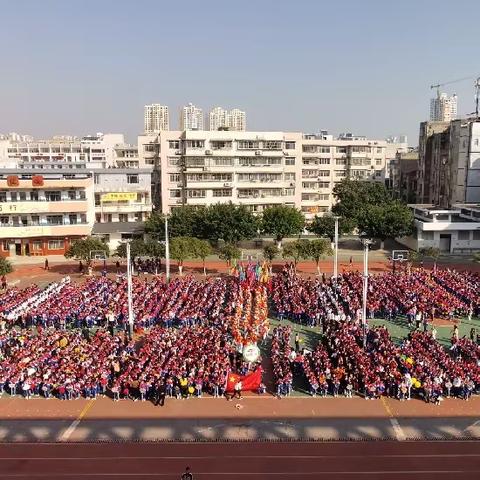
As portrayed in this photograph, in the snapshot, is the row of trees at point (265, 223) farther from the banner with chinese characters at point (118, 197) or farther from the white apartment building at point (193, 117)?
the white apartment building at point (193, 117)

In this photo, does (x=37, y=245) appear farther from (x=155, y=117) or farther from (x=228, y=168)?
(x=155, y=117)

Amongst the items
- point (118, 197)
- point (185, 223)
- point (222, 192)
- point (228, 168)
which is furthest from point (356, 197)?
point (118, 197)

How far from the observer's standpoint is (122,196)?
179 feet

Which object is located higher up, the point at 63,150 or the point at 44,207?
the point at 63,150

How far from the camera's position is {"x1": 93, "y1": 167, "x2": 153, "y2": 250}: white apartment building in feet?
178

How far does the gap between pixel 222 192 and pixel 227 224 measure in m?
13.0

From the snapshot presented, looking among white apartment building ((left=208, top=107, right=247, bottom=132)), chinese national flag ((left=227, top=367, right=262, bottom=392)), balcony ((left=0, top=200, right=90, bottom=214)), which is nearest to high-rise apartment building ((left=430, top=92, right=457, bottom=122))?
white apartment building ((left=208, top=107, right=247, bottom=132))

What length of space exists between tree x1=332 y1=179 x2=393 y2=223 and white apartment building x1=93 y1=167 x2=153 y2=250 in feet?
66.7

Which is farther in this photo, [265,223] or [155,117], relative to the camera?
[155,117]

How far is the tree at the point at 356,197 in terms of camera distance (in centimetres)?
5491

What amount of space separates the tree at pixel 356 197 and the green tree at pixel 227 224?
1144cm

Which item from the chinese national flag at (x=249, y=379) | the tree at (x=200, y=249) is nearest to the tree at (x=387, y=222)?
the tree at (x=200, y=249)

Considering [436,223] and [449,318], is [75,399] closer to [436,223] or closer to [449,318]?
[449,318]

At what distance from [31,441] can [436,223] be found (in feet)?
128
